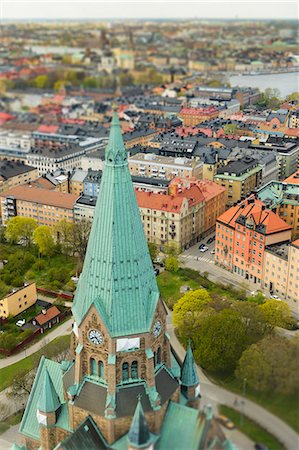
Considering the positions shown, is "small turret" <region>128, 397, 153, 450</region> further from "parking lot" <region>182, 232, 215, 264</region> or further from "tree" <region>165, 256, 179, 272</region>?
"parking lot" <region>182, 232, 215, 264</region>

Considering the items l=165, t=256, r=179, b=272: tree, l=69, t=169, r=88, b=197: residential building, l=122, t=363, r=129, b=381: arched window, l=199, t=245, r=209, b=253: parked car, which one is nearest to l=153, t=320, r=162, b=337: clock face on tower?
l=122, t=363, r=129, b=381: arched window

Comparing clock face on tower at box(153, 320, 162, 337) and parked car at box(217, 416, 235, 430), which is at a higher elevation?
parked car at box(217, 416, 235, 430)

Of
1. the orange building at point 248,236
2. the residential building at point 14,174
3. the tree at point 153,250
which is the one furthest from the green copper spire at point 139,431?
the residential building at point 14,174

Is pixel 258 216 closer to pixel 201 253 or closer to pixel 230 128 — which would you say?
pixel 201 253

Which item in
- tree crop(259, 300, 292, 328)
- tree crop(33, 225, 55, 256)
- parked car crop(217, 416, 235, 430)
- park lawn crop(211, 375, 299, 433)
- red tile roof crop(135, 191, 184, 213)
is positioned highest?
park lawn crop(211, 375, 299, 433)

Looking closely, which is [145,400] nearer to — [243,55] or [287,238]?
[287,238]

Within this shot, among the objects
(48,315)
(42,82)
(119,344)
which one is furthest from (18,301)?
(42,82)

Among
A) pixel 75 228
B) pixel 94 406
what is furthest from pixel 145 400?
pixel 75 228
